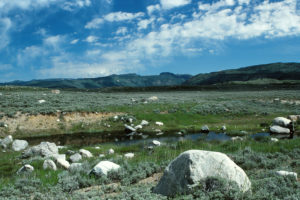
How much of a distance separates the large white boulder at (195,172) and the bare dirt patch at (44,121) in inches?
805

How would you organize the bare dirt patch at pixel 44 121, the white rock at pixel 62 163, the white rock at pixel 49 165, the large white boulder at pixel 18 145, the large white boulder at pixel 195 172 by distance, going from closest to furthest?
1. the large white boulder at pixel 195 172
2. the white rock at pixel 49 165
3. the white rock at pixel 62 163
4. the large white boulder at pixel 18 145
5. the bare dirt patch at pixel 44 121

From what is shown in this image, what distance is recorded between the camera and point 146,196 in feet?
19.8

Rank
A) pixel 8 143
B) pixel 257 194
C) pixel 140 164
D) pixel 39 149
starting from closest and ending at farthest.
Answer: pixel 257 194
pixel 140 164
pixel 39 149
pixel 8 143

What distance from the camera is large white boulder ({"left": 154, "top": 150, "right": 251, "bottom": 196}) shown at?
5.89m

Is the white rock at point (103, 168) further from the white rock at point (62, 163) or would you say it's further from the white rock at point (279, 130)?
the white rock at point (279, 130)

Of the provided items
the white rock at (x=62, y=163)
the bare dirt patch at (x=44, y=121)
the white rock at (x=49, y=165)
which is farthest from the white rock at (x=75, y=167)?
the bare dirt patch at (x=44, y=121)

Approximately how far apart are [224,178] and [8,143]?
17357 mm

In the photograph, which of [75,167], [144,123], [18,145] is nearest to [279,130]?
[144,123]

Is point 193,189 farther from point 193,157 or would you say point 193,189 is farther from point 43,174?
point 43,174

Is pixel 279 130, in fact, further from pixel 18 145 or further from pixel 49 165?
pixel 18 145

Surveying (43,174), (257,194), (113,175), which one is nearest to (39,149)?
(43,174)

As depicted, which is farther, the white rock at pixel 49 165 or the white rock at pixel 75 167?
the white rock at pixel 49 165

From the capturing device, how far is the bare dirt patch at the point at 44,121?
22062 millimetres

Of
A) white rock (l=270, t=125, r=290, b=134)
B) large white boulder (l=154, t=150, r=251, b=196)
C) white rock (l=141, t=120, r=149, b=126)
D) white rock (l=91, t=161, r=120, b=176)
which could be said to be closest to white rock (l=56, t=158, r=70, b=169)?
white rock (l=91, t=161, r=120, b=176)
